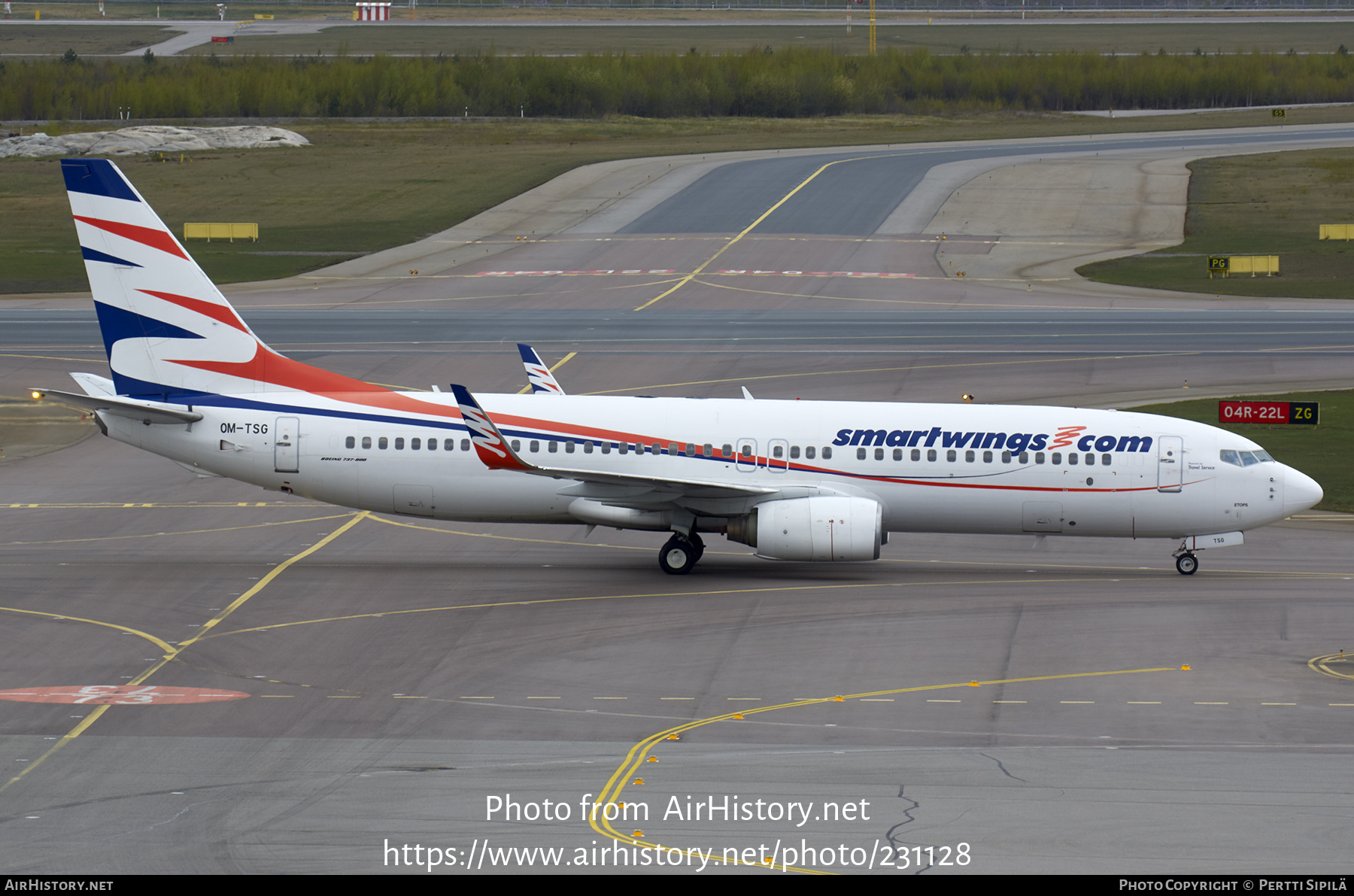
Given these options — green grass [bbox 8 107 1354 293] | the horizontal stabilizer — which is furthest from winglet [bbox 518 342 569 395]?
green grass [bbox 8 107 1354 293]

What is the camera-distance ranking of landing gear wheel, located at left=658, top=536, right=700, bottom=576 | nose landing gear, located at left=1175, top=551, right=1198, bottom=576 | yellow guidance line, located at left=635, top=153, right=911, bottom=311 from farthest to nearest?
1. yellow guidance line, located at left=635, top=153, right=911, bottom=311
2. nose landing gear, located at left=1175, top=551, right=1198, bottom=576
3. landing gear wheel, located at left=658, top=536, right=700, bottom=576

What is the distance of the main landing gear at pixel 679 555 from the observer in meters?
37.6

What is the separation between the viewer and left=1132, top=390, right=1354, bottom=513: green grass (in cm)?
4581

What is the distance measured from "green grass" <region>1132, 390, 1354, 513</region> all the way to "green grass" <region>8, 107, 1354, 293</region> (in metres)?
53.7

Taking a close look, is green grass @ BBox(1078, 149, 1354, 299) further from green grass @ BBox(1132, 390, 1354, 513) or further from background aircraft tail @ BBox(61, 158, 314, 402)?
background aircraft tail @ BBox(61, 158, 314, 402)

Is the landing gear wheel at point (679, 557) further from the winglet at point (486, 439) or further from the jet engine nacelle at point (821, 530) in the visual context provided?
the winglet at point (486, 439)

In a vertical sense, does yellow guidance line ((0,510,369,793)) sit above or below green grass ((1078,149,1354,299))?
below

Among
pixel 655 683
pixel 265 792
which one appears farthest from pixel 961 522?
pixel 265 792

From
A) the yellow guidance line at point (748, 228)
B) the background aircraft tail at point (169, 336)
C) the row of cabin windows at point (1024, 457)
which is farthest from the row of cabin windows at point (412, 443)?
the yellow guidance line at point (748, 228)

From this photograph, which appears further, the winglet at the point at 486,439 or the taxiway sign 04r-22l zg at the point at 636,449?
the taxiway sign 04r-22l zg at the point at 636,449

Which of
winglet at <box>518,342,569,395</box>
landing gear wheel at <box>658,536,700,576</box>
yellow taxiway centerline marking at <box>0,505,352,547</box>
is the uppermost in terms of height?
winglet at <box>518,342,569,395</box>

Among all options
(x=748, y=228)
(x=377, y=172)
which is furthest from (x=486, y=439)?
(x=377, y=172)

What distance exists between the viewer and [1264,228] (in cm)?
9731

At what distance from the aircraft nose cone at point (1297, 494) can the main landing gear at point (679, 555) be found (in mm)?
14444
